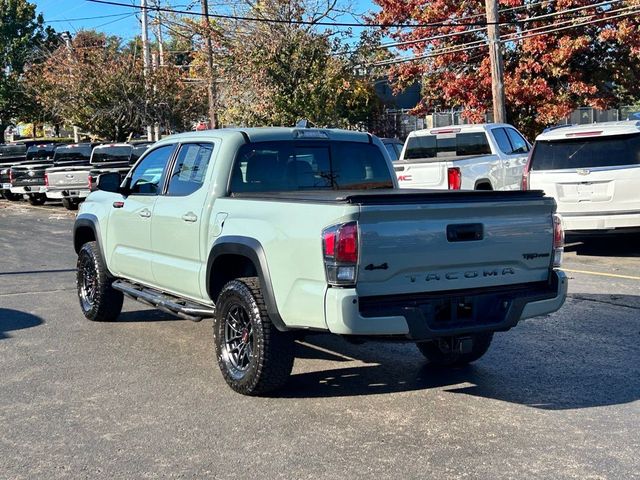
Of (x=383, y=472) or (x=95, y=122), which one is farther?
(x=95, y=122)

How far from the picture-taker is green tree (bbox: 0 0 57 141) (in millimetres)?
49531

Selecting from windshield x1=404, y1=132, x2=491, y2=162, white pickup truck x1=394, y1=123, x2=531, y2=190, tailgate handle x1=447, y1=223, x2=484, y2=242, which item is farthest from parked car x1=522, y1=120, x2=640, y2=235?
tailgate handle x1=447, y1=223, x2=484, y2=242

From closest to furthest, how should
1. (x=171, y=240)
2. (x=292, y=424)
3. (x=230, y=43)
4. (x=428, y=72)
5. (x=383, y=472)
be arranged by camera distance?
(x=383, y=472) → (x=292, y=424) → (x=171, y=240) → (x=230, y=43) → (x=428, y=72)

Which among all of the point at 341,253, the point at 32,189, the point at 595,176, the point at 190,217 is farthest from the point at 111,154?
the point at 341,253

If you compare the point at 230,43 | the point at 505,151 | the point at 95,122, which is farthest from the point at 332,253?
the point at 95,122

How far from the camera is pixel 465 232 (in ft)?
16.7

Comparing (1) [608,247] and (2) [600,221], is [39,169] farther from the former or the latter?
(2) [600,221]

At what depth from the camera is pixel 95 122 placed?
118 ft

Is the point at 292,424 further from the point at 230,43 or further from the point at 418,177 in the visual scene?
the point at 230,43

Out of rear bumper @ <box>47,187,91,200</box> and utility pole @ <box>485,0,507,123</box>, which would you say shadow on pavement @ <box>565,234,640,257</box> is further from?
rear bumper @ <box>47,187,91,200</box>

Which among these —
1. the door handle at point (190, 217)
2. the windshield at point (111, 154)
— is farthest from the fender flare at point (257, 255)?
the windshield at point (111, 154)

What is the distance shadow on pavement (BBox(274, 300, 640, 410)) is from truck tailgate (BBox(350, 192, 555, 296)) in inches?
33.9

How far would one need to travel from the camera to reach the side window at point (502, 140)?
1495cm

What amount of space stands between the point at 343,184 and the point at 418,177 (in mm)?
6783
